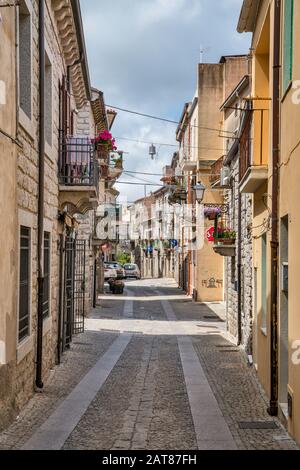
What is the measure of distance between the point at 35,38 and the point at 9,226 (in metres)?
3.58

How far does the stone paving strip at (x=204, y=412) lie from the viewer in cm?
721

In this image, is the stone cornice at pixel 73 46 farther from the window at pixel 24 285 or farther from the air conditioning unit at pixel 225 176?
the window at pixel 24 285

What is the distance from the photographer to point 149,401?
962 cm

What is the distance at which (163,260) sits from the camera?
66.5m

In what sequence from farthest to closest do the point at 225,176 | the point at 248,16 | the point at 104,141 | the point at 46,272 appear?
the point at 225,176 → the point at 104,141 → the point at 248,16 → the point at 46,272

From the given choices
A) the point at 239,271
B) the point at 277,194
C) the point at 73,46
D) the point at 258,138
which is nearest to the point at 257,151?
the point at 258,138

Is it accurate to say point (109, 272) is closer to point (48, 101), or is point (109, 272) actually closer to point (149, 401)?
point (48, 101)

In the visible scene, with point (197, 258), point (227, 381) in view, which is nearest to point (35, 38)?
point (227, 381)

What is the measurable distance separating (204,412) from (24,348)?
8.23 ft

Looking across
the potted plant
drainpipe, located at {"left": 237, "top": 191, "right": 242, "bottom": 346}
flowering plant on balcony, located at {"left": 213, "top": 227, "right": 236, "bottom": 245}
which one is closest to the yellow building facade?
drainpipe, located at {"left": 237, "top": 191, "right": 242, "bottom": 346}

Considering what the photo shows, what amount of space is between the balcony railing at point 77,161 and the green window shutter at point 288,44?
595cm

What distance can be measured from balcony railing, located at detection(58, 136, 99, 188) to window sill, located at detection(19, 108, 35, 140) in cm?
400

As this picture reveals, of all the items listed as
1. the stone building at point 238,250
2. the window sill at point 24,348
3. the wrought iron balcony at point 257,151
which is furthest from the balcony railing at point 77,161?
the window sill at point 24,348

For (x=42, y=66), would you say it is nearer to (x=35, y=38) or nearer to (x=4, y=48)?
(x=35, y=38)
